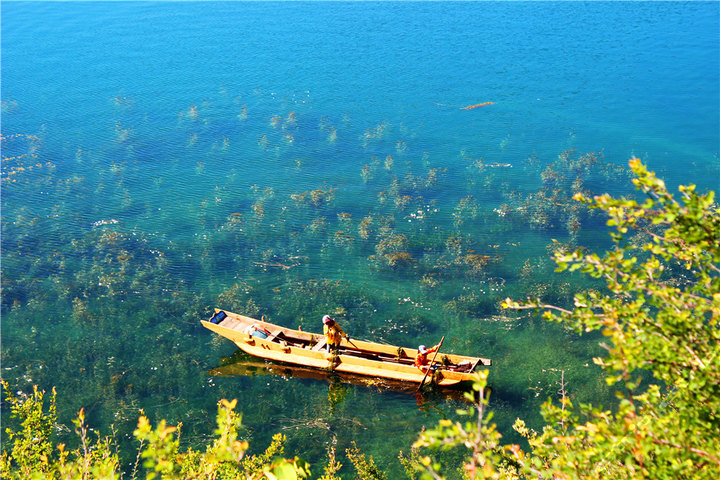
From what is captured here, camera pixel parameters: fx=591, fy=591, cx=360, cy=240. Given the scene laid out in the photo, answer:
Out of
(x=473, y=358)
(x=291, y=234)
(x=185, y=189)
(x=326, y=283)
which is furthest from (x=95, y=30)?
A: (x=473, y=358)

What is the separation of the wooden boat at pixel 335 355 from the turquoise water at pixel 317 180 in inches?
28.2

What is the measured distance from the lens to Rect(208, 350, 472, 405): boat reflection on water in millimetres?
19312

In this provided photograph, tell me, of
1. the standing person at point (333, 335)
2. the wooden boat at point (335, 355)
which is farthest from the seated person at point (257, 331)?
the standing person at point (333, 335)

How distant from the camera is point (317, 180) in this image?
3175 cm

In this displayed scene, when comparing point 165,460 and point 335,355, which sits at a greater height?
point 165,460

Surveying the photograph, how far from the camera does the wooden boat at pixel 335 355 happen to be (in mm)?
19109

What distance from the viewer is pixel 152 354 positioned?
20.9 meters

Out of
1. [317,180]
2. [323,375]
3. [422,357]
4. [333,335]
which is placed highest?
[317,180]

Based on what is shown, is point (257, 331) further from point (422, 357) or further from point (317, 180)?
point (317, 180)

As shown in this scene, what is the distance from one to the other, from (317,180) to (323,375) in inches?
544

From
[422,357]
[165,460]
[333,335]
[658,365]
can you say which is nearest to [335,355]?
[333,335]

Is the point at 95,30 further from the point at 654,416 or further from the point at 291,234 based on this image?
the point at 654,416

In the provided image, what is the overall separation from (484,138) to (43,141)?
87.5 feet

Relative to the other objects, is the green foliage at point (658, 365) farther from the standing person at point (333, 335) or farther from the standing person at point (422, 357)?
the standing person at point (333, 335)
